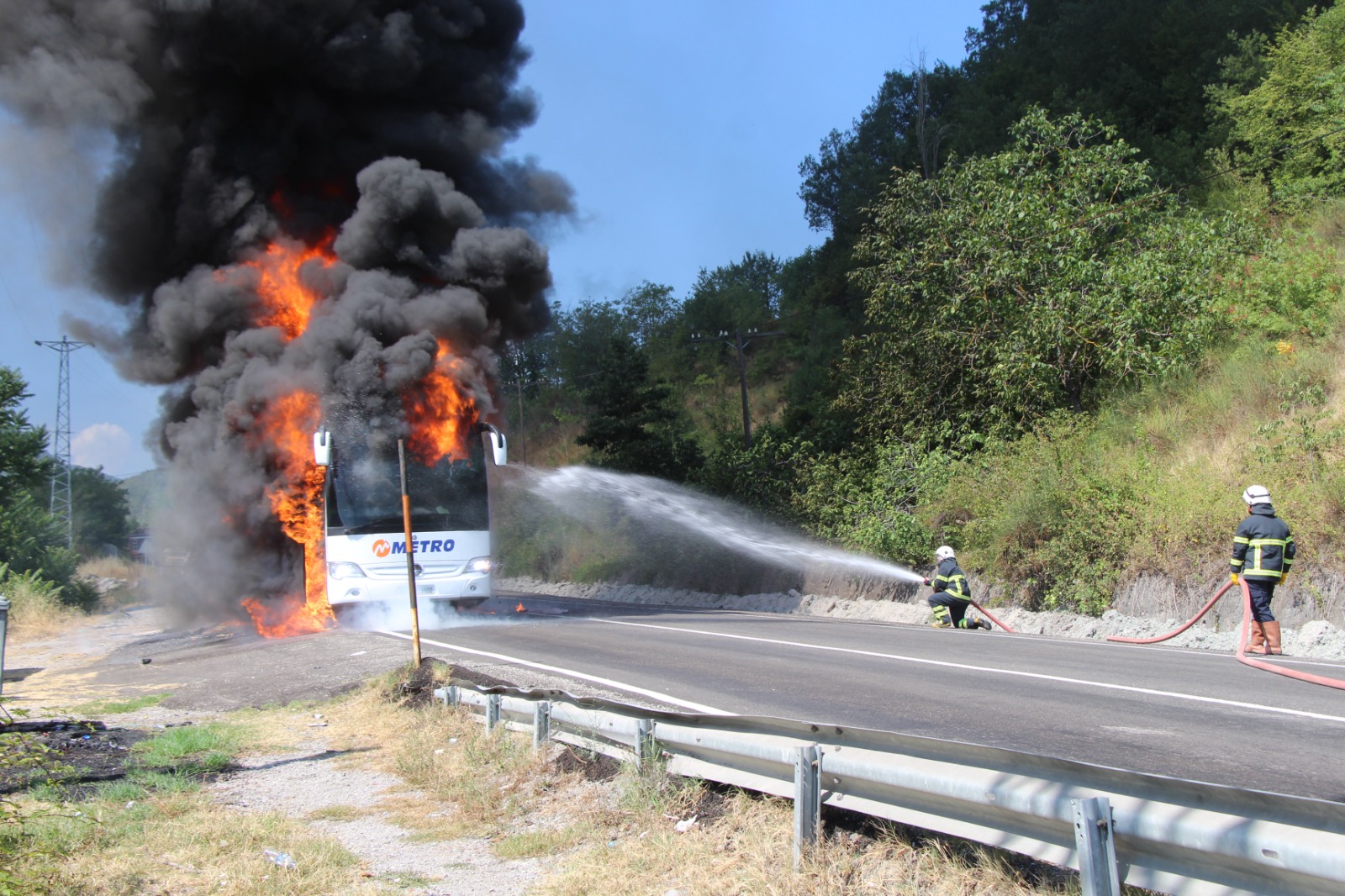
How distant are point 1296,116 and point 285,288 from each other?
24.4 m

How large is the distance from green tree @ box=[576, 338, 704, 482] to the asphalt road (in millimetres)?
14346

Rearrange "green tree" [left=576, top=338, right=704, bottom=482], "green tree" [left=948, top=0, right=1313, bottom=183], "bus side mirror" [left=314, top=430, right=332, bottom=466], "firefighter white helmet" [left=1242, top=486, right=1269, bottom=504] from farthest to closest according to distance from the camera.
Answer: "green tree" [left=948, top=0, right=1313, bottom=183] < "green tree" [left=576, top=338, right=704, bottom=482] < "bus side mirror" [left=314, top=430, right=332, bottom=466] < "firefighter white helmet" [left=1242, top=486, right=1269, bottom=504]

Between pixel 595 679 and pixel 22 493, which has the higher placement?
pixel 22 493

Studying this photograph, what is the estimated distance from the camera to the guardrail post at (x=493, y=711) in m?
6.52

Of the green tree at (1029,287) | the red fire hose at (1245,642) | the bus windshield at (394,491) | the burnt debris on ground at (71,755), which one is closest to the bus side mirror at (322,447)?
the bus windshield at (394,491)

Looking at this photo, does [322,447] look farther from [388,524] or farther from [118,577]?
[118,577]

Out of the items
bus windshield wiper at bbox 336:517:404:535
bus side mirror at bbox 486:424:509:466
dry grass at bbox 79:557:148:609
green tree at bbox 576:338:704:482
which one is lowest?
dry grass at bbox 79:557:148:609

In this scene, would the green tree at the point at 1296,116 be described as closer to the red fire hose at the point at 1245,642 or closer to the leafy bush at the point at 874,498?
the leafy bush at the point at 874,498

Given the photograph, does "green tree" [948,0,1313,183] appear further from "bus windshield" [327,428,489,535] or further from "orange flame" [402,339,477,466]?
"bus windshield" [327,428,489,535]

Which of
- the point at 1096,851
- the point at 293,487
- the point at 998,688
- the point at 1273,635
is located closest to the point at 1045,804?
the point at 1096,851

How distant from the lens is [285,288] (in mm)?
18750

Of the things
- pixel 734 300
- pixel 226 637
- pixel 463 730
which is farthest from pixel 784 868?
pixel 734 300

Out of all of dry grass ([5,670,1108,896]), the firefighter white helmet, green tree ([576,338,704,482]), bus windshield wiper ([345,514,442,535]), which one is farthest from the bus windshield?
green tree ([576,338,704,482])

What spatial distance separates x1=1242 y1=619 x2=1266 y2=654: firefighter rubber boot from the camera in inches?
372
